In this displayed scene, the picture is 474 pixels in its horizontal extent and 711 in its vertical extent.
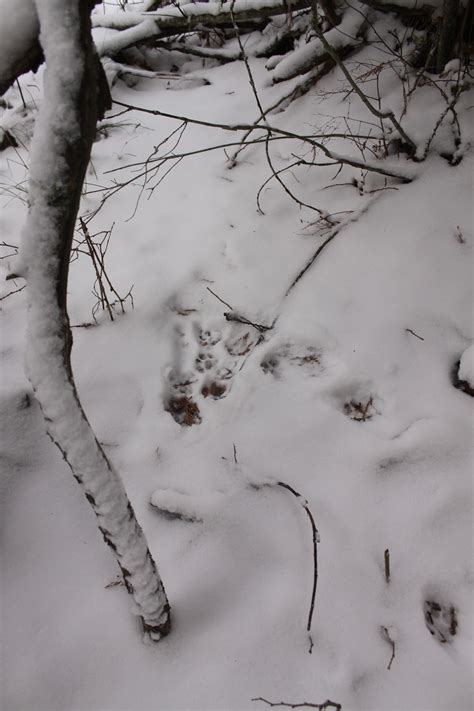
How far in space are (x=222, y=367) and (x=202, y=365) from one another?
0.29 feet

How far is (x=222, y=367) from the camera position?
1.83 meters

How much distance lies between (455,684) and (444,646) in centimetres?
8

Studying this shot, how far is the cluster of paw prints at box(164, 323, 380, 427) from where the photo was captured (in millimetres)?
1603

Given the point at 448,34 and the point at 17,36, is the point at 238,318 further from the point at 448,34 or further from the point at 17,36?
the point at 448,34

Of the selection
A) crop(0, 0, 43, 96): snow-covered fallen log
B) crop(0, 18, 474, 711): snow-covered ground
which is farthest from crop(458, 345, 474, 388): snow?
crop(0, 0, 43, 96): snow-covered fallen log

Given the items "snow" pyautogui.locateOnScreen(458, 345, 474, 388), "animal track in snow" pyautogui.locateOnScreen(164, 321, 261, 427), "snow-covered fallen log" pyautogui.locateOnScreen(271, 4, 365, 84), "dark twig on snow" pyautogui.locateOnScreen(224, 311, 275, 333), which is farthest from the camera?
"snow-covered fallen log" pyautogui.locateOnScreen(271, 4, 365, 84)

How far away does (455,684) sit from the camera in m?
1.06

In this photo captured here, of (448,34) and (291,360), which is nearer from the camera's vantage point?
(291,360)

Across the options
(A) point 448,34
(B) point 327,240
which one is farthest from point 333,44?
(B) point 327,240

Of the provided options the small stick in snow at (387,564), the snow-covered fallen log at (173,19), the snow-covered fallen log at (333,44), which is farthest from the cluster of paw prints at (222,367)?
the snow-covered fallen log at (173,19)

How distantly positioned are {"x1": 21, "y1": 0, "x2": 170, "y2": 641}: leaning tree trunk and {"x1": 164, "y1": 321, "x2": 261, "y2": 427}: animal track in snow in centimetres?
79

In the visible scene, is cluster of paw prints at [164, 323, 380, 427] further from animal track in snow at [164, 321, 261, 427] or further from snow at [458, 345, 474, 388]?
snow at [458, 345, 474, 388]

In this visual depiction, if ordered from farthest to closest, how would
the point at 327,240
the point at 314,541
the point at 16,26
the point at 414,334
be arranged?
1. the point at 327,240
2. the point at 414,334
3. the point at 314,541
4. the point at 16,26

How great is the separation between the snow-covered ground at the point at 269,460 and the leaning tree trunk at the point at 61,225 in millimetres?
484
